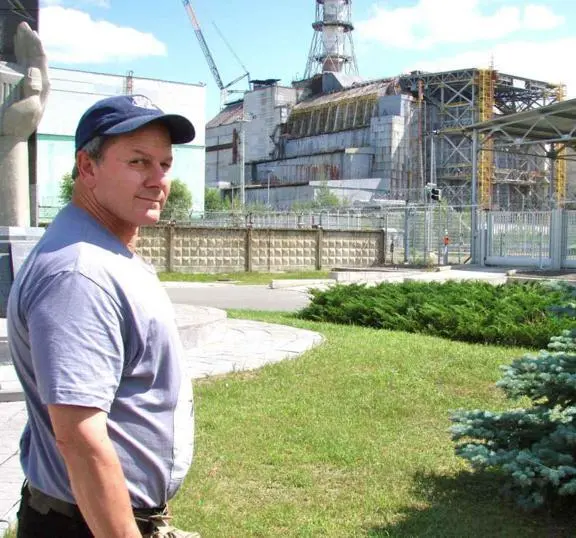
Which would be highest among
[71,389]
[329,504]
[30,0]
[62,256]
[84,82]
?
[84,82]

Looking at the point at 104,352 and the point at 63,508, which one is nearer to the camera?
the point at 104,352

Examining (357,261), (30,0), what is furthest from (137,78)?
(30,0)

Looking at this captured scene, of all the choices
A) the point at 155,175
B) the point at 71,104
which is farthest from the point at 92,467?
Answer: the point at 71,104

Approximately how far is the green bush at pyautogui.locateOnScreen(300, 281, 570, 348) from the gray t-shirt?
790cm

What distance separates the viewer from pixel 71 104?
52.3m

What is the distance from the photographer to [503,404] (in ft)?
22.0

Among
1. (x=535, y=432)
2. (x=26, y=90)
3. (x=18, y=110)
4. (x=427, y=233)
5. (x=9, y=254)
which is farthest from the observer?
(x=427, y=233)

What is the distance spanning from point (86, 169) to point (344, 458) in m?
3.51

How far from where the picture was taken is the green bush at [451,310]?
10336 millimetres

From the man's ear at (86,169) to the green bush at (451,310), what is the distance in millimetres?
8010

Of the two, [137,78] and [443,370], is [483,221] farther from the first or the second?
[137,78]

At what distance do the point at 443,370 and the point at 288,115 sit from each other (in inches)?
2670

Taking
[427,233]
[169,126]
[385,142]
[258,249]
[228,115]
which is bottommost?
[258,249]

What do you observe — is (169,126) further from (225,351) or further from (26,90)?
(26,90)
